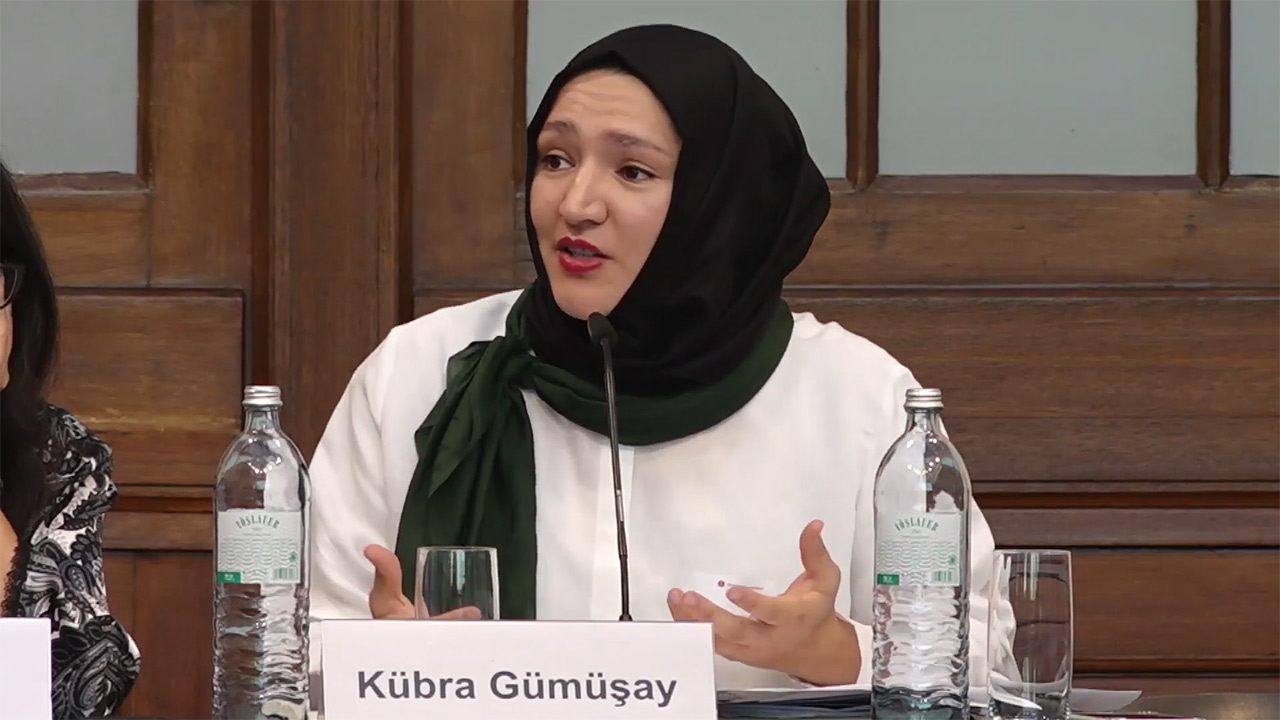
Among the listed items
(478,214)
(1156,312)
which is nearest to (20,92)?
(478,214)

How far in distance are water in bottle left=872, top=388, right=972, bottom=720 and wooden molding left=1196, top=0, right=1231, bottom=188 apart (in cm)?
122

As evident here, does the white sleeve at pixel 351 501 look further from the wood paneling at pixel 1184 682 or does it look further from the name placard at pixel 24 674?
the wood paneling at pixel 1184 682

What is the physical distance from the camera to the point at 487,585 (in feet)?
4.13

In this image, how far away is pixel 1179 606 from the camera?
235 centimetres

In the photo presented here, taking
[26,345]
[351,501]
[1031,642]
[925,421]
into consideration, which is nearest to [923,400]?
[925,421]

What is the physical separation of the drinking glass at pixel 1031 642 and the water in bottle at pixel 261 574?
48 cm

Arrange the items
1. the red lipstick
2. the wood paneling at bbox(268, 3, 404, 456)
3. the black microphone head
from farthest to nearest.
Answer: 1. the wood paneling at bbox(268, 3, 404, 456)
2. the red lipstick
3. the black microphone head

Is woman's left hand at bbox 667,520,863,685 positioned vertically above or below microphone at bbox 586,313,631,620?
below

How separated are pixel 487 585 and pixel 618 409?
534 mm

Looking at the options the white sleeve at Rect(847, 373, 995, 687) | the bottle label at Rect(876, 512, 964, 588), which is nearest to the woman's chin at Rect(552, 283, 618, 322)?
the white sleeve at Rect(847, 373, 995, 687)

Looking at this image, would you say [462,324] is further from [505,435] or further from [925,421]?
[925,421]

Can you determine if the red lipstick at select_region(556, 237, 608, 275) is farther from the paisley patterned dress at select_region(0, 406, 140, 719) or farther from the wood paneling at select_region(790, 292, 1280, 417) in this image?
the wood paneling at select_region(790, 292, 1280, 417)

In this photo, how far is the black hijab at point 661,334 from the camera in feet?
5.69

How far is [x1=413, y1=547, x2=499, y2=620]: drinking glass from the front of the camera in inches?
49.5
